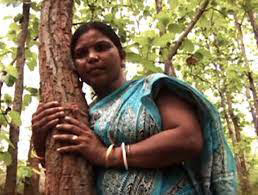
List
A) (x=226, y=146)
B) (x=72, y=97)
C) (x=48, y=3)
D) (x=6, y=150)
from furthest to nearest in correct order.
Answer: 1. (x=6, y=150)
2. (x=48, y=3)
3. (x=72, y=97)
4. (x=226, y=146)

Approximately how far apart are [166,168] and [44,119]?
0.61 metres

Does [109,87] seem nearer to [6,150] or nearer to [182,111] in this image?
[182,111]

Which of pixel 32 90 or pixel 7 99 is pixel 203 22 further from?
pixel 7 99

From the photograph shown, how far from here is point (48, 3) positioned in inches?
82.9

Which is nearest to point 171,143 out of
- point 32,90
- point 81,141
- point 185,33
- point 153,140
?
point 153,140

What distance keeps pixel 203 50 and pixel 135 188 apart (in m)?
1.78

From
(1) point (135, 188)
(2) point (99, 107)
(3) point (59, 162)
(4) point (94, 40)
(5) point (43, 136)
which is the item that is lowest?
(1) point (135, 188)

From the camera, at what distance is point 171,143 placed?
1.55m

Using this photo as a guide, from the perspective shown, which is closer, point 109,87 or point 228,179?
point 228,179

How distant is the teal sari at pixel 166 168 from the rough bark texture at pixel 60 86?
0.38ft

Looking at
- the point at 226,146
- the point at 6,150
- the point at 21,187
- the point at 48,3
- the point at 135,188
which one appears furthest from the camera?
the point at 21,187

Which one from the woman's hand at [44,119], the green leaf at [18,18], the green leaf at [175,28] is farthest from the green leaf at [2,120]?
the green leaf at [175,28]

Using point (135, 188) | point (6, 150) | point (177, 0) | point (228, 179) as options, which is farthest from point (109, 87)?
point (177, 0)

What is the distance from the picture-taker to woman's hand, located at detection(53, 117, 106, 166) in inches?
66.0
